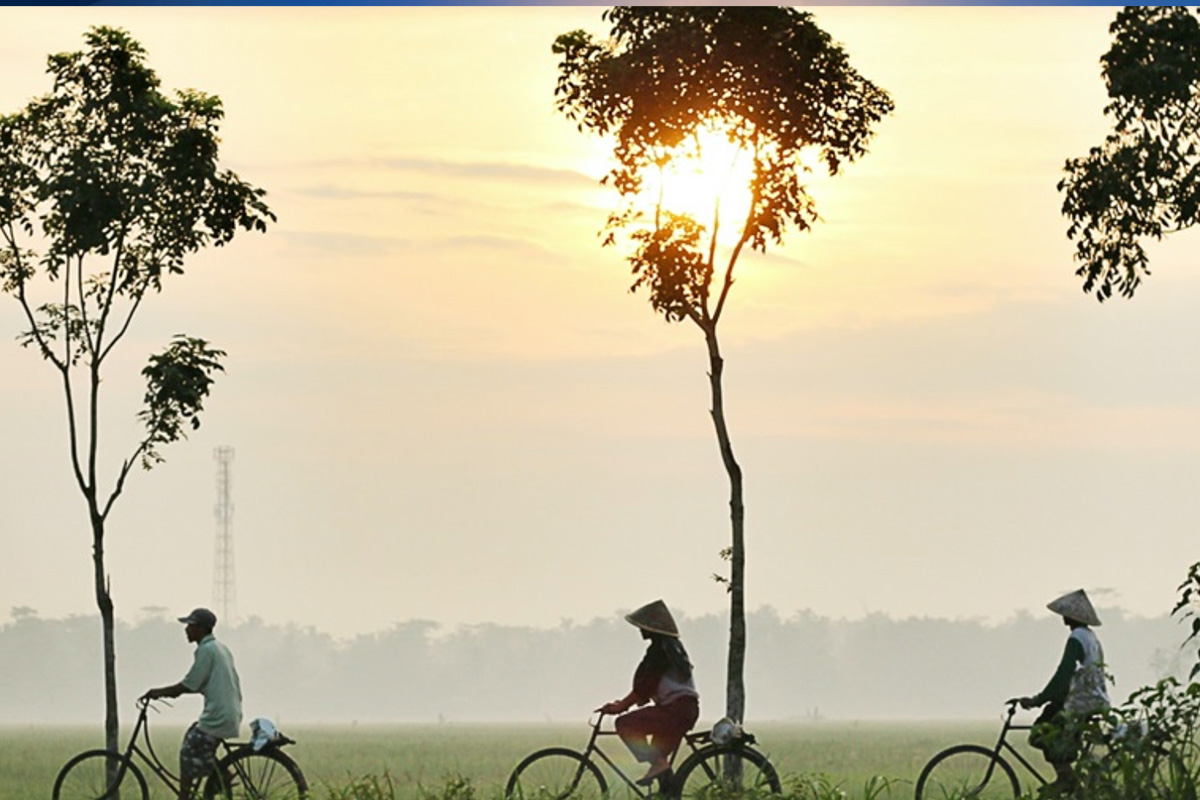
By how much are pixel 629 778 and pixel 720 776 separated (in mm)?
573

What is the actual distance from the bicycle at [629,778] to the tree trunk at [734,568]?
339 cm

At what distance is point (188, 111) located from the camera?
17969 mm

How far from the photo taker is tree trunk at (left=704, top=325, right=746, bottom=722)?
1661 centimetres

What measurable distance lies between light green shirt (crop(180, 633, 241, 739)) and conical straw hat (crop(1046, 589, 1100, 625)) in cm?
532

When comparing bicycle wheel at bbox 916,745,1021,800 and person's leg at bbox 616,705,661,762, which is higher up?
person's leg at bbox 616,705,661,762

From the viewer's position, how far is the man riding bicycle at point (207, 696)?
1350cm

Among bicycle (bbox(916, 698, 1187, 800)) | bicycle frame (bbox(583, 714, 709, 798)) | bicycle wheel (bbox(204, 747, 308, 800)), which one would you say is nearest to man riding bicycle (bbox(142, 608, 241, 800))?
bicycle wheel (bbox(204, 747, 308, 800))

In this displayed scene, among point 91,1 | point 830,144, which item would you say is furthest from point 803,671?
point 91,1

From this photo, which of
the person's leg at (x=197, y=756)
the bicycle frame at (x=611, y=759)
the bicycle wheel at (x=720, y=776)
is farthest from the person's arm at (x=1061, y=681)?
the person's leg at (x=197, y=756)

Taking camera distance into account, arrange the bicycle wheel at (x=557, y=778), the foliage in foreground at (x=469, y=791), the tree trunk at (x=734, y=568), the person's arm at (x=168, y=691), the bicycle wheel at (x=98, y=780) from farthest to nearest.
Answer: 1. the tree trunk at (x=734, y=568)
2. the bicycle wheel at (x=98, y=780)
3. the person's arm at (x=168, y=691)
4. the bicycle wheel at (x=557, y=778)
5. the foliage in foreground at (x=469, y=791)

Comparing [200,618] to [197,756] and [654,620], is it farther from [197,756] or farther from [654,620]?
[654,620]

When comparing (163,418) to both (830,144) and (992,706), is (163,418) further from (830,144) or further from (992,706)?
(992,706)

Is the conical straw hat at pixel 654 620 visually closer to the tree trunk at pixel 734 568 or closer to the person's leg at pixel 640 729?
the person's leg at pixel 640 729

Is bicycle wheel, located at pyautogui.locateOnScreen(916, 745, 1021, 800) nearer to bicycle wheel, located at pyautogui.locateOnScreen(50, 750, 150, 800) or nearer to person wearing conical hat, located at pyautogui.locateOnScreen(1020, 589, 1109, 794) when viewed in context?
person wearing conical hat, located at pyautogui.locateOnScreen(1020, 589, 1109, 794)
